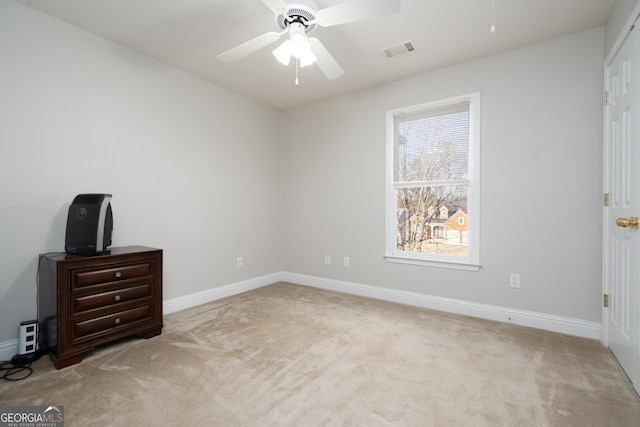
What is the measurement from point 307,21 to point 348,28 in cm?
57

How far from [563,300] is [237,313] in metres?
3.02

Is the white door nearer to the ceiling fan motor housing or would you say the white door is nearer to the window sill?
the window sill

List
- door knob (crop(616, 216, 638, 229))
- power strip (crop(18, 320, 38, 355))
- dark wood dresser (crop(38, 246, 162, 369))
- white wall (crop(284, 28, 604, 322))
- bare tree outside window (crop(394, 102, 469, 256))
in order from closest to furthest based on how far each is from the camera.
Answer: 1. door knob (crop(616, 216, 638, 229))
2. dark wood dresser (crop(38, 246, 162, 369))
3. power strip (crop(18, 320, 38, 355))
4. white wall (crop(284, 28, 604, 322))
5. bare tree outside window (crop(394, 102, 469, 256))

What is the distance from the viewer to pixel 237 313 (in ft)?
10.2

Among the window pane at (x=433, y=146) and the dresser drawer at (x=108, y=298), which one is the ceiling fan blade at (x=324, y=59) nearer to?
the window pane at (x=433, y=146)

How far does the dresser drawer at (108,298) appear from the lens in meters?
2.08

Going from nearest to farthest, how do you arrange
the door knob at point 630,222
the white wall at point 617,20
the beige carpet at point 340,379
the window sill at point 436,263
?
the beige carpet at point 340,379 → the door knob at point 630,222 → the white wall at point 617,20 → the window sill at point 436,263

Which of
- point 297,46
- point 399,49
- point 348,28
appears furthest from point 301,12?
point 399,49

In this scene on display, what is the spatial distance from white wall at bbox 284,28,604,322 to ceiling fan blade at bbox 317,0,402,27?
5.91 ft

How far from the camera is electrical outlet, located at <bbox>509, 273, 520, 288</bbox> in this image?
9.25 ft

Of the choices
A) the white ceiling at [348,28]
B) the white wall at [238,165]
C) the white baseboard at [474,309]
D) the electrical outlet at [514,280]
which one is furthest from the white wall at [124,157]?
the electrical outlet at [514,280]

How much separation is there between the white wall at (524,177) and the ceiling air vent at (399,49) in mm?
595

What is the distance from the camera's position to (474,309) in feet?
9.89

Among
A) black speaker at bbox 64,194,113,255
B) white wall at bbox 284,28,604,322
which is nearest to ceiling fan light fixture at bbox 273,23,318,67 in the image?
black speaker at bbox 64,194,113,255
